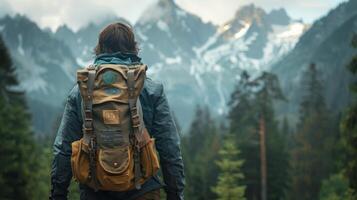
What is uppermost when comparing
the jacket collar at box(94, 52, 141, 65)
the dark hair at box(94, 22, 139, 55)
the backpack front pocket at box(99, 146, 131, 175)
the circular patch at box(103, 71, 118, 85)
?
the dark hair at box(94, 22, 139, 55)

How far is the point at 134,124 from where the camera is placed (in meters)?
4.34

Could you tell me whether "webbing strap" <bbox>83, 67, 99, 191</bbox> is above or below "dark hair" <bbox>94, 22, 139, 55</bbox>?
below

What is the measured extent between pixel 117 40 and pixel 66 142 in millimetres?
878

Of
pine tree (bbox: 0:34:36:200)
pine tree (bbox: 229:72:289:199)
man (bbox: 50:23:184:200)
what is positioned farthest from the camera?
pine tree (bbox: 229:72:289:199)

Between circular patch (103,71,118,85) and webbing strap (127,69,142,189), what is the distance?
0.33ft

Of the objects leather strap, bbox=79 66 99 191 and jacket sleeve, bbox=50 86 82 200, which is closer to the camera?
leather strap, bbox=79 66 99 191

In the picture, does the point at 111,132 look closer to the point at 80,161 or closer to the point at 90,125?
the point at 90,125

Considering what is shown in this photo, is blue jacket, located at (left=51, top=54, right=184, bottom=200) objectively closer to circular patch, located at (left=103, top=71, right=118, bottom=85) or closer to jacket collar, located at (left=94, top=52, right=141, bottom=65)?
jacket collar, located at (left=94, top=52, right=141, bottom=65)

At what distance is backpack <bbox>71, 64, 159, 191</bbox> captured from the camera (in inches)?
169

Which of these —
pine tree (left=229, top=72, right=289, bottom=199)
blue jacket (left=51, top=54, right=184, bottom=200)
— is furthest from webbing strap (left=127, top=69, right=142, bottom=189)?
pine tree (left=229, top=72, right=289, bottom=199)

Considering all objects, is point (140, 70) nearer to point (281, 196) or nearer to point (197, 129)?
point (281, 196)

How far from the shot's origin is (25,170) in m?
22.8

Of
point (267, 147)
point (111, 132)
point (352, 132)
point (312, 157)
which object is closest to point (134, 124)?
point (111, 132)

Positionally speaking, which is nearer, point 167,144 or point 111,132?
point 111,132
